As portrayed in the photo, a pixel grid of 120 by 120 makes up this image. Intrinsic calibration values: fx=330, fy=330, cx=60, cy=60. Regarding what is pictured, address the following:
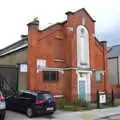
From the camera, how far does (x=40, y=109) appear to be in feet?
66.7

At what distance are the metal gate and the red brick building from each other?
1.17 m

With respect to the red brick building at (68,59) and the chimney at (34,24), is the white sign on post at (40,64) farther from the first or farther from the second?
the chimney at (34,24)

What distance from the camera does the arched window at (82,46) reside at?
3025cm

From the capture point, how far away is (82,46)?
30.9 meters

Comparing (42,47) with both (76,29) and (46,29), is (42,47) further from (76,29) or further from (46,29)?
(76,29)

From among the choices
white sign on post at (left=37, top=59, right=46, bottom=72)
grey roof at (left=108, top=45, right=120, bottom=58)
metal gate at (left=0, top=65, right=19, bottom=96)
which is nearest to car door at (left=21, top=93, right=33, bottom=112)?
metal gate at (left=0, top=65, right=19, bottom=96)

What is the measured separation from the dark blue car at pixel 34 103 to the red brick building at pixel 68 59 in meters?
4.59

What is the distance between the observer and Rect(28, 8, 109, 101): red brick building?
87.3 ft

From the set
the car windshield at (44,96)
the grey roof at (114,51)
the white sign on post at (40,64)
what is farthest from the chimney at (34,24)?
the grey roof at (114,51)

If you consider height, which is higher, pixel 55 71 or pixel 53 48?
pixel 53 48

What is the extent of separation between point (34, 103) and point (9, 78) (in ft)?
20.9

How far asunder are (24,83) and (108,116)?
7807 mm

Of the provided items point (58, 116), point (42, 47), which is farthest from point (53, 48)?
point (58, 116)

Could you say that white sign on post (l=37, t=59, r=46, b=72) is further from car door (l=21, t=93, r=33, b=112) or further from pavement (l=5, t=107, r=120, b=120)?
car door (l=21, t=93, r=33, b=112)
